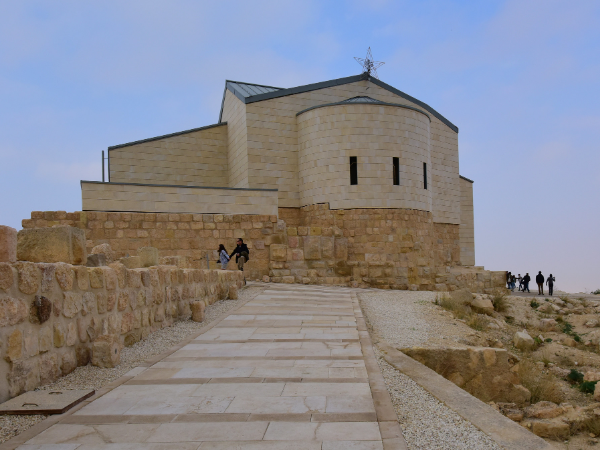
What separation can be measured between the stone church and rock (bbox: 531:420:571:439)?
10.3 metres

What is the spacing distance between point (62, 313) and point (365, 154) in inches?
571

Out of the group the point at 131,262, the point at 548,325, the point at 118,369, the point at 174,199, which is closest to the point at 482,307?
the point at 548,325

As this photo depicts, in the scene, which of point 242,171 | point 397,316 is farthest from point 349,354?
point 242,171

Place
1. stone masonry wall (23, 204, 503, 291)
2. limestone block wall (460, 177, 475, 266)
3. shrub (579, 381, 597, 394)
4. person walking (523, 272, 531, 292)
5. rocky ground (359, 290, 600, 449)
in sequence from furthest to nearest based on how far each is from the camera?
person walking (523, 272, 531, 292)
limestone block wall (460, 177, 475, 266)
stone masonry wall (23, 204, 503, 291)
shrub (579, 381, 597, 394)
rocky ground (359, 290, 600, 449)

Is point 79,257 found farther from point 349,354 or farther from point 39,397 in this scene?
point 349,354

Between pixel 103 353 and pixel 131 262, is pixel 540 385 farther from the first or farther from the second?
pixel 131 262

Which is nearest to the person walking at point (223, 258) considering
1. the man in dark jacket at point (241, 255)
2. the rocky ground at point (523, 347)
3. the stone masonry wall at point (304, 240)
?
the man in dark jacket at point (241, 255)

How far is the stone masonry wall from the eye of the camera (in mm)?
15438

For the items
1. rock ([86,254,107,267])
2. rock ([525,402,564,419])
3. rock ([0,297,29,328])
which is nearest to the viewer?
rock ([0,297,29,328])

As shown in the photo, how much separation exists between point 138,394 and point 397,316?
620cm

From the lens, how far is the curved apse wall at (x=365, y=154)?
18.3 m

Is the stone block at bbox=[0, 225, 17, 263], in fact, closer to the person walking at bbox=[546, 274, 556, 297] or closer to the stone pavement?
the stone pavement

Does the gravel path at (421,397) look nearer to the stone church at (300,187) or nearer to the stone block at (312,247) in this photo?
the stone block at (312,247)

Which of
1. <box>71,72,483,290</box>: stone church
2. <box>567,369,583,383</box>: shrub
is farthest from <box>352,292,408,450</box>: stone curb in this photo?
<box>71,72,483,290</box>: stone church
